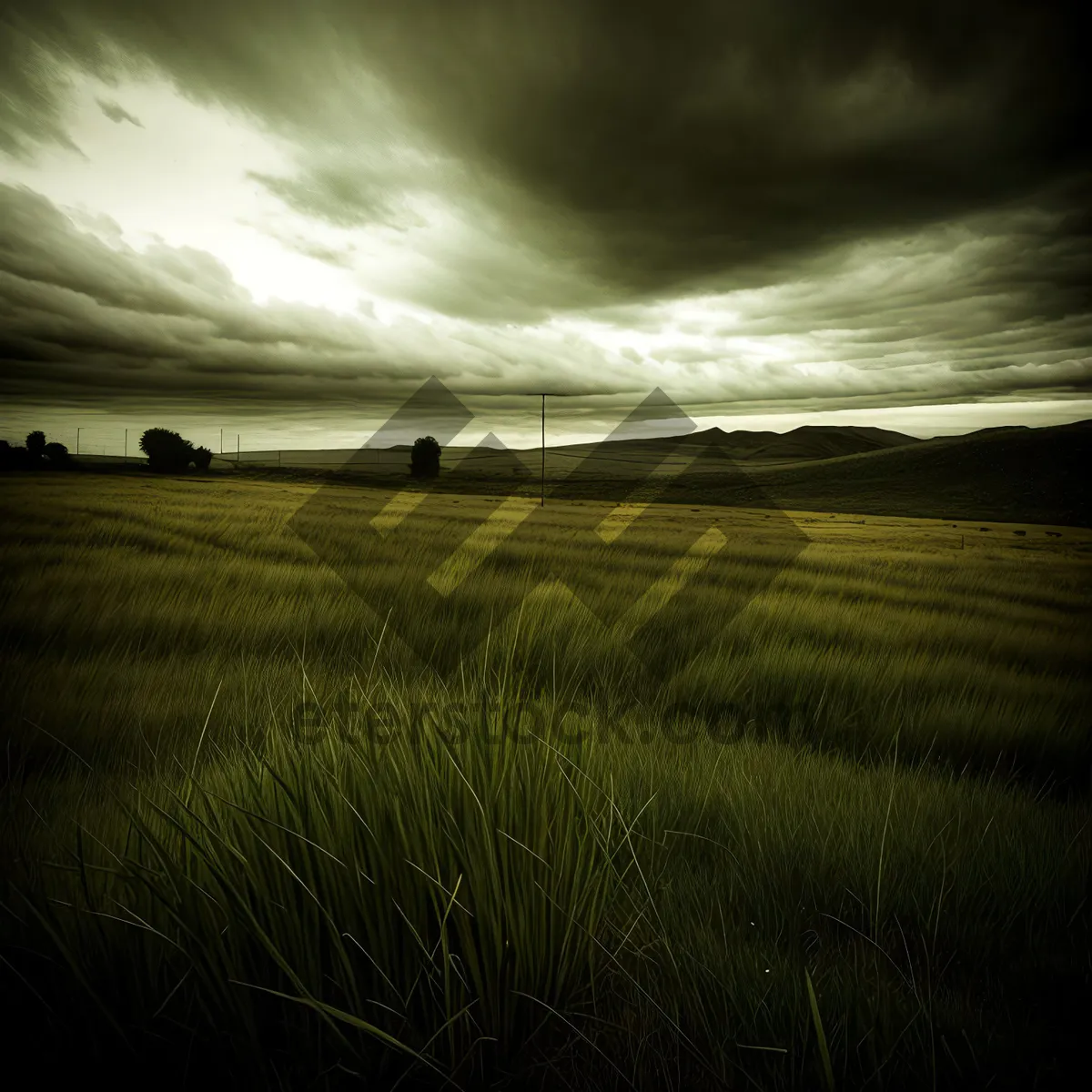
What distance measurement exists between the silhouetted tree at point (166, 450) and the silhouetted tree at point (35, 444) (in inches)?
444

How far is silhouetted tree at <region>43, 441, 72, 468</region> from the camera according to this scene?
162 feet

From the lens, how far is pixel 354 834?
1.15m

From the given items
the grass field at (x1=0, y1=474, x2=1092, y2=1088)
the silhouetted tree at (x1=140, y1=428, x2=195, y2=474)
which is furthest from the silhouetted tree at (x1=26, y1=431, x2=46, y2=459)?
the grass field at (x1=0, y1=474, x2=1092, y2=1088)

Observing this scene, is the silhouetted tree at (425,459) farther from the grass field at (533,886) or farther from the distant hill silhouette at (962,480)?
the grass field at (533,886)

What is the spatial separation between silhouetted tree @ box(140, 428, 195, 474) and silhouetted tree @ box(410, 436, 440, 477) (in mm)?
29787

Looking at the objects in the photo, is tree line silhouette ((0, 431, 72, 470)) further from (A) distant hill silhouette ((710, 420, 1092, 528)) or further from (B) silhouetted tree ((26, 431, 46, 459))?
(A) distant hill silhouette ((710, 420, 1092, 528))

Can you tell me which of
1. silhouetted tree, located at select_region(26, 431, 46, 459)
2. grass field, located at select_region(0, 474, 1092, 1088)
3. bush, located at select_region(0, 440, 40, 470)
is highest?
silhouetted tree, located at select_region(26, 431, 46, 459)

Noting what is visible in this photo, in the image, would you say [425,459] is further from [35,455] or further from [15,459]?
[35,455]

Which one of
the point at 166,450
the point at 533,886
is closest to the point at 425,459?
the point at 166,450

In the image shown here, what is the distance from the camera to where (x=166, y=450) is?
61469 mm

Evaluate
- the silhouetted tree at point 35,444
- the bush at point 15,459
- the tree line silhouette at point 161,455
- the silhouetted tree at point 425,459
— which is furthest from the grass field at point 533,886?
the silhouetted tree at point 35,444

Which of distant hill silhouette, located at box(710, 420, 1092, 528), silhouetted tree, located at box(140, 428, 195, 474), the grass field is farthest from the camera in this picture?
distant hill silhouette, located at box(710, 420, 1092, 528)

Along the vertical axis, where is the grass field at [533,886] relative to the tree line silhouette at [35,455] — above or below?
below

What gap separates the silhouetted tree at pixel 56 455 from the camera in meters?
49.2
